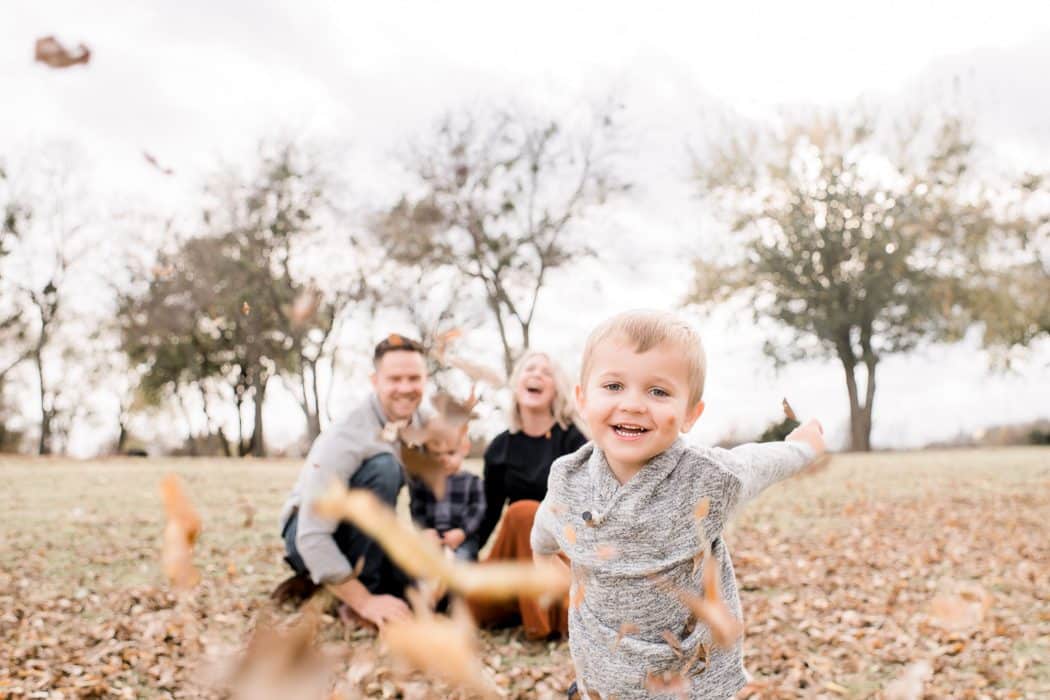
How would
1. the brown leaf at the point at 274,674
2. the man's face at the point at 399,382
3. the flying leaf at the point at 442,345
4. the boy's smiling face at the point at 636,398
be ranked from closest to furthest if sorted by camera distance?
1. the boy's smiling face at the point at 636,398
2. the brown leaf at the point at 274,674
3. the man's face at the point at 399,382
4. the flying leaf at the point at 442,345

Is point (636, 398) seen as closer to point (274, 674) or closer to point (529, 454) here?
point (274, 674)

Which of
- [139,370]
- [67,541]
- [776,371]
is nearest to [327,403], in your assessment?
[139,370]

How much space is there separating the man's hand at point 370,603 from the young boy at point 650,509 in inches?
87.8

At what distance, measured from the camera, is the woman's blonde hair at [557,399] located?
445 centimetres

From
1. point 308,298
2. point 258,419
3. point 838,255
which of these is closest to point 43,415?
point 258,419

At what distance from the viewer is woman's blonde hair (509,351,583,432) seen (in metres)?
4.45

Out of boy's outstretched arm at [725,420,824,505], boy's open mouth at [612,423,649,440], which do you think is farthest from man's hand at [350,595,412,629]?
boy's open mouth at [612,423,649,440]

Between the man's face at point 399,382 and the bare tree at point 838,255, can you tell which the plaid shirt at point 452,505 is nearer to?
the man's face at point 399,382

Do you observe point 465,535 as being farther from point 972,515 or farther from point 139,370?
point 139,370

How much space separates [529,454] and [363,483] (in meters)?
0.80

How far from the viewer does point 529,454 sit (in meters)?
4.51

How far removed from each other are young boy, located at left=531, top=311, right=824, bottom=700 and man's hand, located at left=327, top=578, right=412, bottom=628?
7.32ft

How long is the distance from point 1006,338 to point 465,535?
70.2 ft

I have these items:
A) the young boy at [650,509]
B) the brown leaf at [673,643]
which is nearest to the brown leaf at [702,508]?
the young boy at [650,509]
